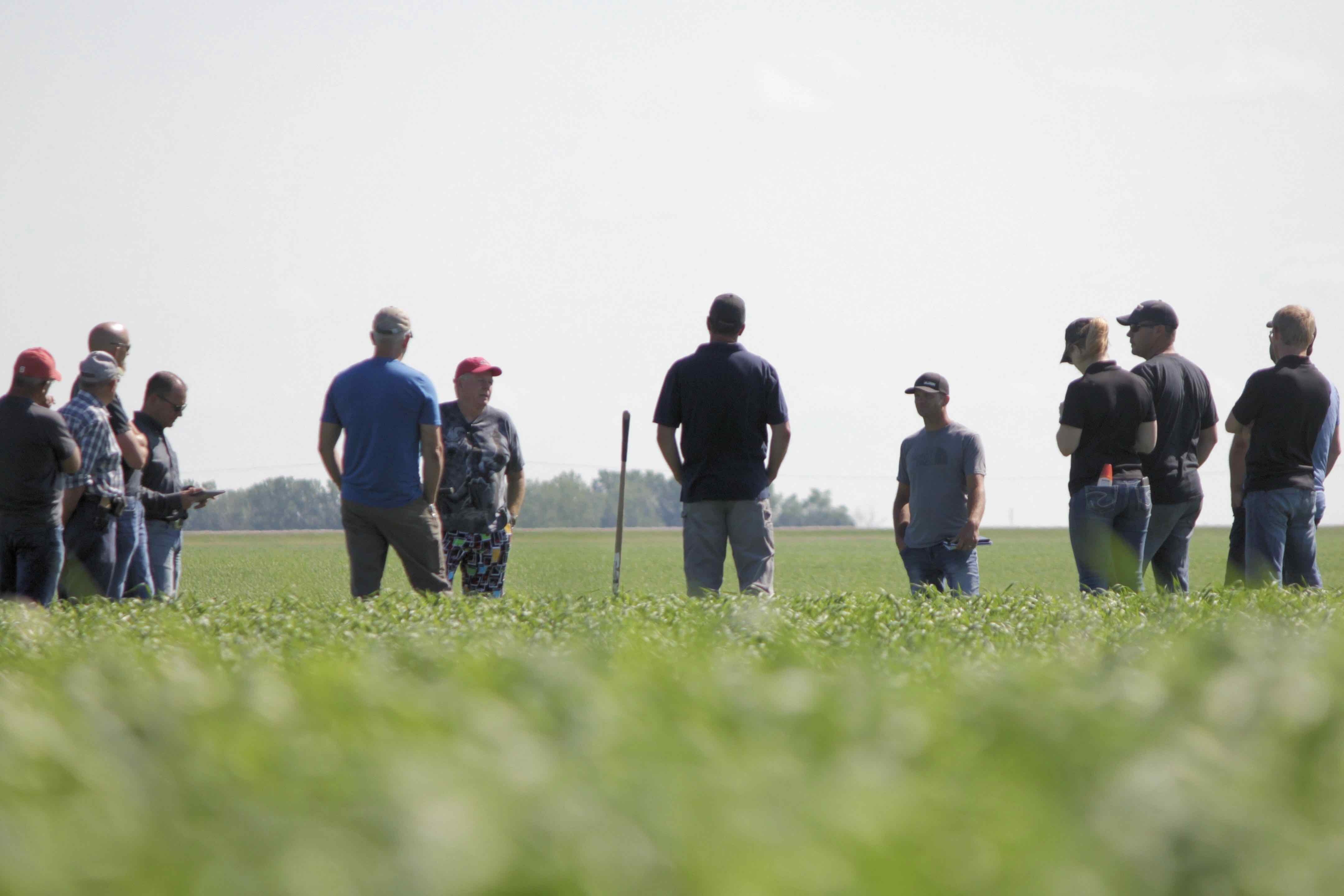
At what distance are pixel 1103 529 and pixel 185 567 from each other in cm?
2198

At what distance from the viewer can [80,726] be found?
198 cm

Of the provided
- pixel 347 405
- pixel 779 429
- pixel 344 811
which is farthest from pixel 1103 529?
pixel 344 811

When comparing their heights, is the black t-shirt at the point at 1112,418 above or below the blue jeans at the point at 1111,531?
above

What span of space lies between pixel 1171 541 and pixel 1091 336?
1574 millimetres

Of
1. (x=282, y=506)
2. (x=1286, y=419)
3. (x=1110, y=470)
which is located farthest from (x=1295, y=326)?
(x=282, y=506)

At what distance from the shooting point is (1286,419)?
26.3 feet

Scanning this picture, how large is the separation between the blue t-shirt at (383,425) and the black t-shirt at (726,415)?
1.71 meters

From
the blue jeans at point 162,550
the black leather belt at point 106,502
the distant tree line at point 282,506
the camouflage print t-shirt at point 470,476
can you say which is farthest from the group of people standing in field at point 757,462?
the distant tree line at point 282,506

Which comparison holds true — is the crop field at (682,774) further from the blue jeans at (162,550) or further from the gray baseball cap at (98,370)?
the blue jeans at (162,550)

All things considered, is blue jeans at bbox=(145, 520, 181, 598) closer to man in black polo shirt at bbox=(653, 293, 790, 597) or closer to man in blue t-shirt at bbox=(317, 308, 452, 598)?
man in blue t-shirt at bbox=(317, 308, 452, 598)

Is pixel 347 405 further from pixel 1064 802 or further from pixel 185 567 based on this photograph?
pixel 185 567

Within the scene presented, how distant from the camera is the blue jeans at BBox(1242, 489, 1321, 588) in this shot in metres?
8.13

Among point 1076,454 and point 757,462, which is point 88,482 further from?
point 1076,454

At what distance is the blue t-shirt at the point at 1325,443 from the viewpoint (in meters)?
8.34
